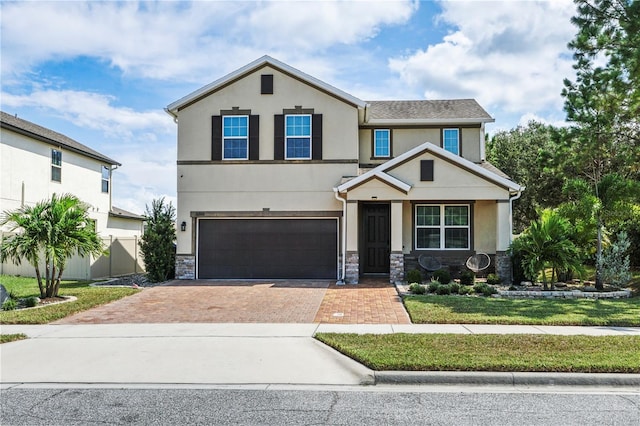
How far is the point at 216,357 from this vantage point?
7.53m

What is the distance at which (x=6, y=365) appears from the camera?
7250mm

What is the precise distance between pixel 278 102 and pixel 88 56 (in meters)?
6.56

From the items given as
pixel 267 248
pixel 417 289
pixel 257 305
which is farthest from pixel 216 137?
pixel 417 289

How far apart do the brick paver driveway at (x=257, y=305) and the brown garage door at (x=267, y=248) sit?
1.71 m

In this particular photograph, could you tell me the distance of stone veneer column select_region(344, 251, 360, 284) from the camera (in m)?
16.7

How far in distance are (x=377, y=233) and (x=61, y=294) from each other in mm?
10520

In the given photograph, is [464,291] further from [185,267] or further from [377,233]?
[185,267]

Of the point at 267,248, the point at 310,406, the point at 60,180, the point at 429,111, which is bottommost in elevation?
the point at 310,406

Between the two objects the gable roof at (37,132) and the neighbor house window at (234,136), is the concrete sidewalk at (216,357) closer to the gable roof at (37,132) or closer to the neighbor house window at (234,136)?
the neighbor house window at (234,136)

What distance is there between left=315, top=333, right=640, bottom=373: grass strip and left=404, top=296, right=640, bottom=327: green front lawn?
136 cm

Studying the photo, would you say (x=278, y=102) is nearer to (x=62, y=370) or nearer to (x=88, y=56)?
A: (x=88, y=56)

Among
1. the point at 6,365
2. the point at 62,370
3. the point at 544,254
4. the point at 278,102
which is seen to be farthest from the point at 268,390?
the point at 278,102

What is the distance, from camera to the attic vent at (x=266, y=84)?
720 inches

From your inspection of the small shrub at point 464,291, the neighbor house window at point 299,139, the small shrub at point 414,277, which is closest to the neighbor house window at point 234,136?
the neighbor house window at point 299,139
